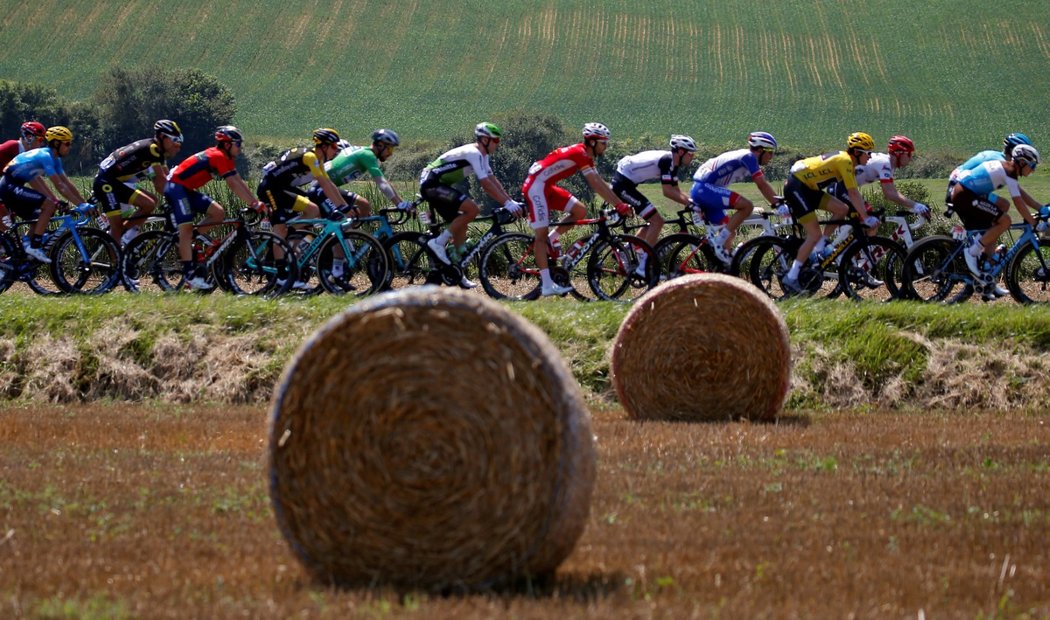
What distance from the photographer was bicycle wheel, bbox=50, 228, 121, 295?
20.0m

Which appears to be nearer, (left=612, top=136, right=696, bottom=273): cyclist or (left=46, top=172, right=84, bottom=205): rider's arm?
(left=612, top=136, right=696, bottom=273): cyclist

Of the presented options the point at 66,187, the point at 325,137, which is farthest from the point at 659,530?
the point at 66,187

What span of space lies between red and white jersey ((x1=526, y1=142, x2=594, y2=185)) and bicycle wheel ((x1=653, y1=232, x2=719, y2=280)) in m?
1.39

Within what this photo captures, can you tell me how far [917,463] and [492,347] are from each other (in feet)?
15.9

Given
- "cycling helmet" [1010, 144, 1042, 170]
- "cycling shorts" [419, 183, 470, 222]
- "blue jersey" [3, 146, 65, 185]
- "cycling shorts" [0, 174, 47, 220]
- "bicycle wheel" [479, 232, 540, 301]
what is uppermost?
"cycling helmet" [1010, 144, 1042, 170]

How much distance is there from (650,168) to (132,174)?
6.70 m

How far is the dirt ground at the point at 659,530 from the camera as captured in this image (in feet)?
22.1

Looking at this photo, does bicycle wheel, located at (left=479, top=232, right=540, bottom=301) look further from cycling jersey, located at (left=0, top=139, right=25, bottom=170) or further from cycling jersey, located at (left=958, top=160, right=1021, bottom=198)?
cycling jersey, located at (left=0, top=139, right=25, bottom=170)

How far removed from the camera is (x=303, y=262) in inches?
765

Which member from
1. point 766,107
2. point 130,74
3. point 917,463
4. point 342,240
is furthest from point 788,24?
point 917,463

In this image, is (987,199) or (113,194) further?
(113,194)

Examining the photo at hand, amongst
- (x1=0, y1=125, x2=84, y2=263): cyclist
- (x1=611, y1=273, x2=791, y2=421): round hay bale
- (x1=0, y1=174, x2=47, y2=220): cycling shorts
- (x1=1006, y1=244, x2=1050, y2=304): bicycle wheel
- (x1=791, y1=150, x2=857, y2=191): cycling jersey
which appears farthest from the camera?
(x1=0, y1=174, x2=47, y2=220): cycling shorts

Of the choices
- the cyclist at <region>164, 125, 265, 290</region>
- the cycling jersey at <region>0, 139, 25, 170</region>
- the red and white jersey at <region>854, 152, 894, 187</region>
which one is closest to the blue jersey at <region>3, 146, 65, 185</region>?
the cycling jersey at <region>0, 139, 25, 170</region>

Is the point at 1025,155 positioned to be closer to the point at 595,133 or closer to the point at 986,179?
the point at 986,179
